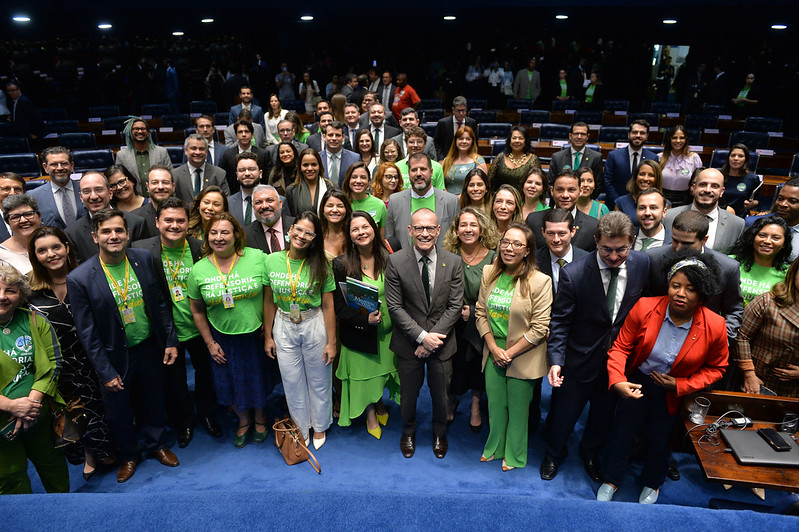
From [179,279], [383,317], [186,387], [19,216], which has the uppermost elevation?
[19,216]

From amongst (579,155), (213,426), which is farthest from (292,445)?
(579,155)

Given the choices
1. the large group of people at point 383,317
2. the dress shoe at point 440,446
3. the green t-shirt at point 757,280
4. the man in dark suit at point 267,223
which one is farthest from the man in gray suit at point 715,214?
the man in dark suit at point 267,223

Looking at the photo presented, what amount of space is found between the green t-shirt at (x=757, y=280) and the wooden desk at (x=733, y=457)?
2.47ft

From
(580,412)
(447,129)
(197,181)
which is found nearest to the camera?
(580,412)

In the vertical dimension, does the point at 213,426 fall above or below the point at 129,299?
below

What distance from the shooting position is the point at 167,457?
10.9 ft

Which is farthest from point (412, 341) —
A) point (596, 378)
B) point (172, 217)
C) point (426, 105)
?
point (426, 105)

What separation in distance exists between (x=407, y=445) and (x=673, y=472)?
172 centimetres

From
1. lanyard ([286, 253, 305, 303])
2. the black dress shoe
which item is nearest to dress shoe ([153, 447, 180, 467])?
lanyard ([286, 253, 305, 303])

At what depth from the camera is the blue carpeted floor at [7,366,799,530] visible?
122cm

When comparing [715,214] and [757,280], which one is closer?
[757,280]

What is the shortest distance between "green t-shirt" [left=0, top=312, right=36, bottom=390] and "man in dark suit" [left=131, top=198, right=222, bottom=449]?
774 mm

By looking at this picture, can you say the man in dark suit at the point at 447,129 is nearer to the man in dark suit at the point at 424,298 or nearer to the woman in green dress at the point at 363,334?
the woman in green dress at the point at 363,334

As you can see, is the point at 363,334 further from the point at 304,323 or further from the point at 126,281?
the point at 126,281
